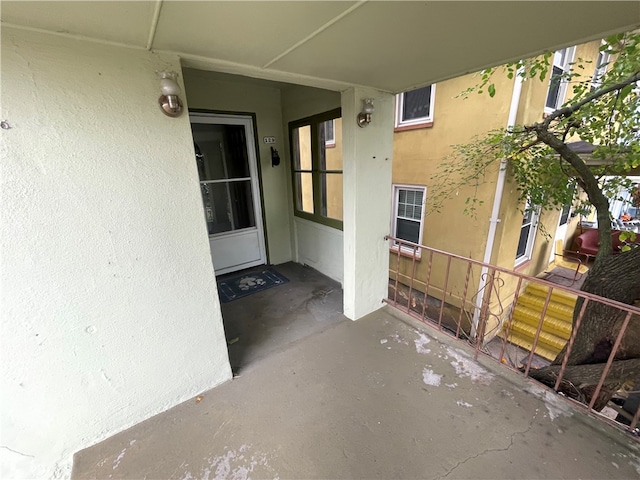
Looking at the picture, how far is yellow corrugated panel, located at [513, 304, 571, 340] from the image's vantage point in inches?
183

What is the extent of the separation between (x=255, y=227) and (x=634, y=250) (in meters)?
3.92

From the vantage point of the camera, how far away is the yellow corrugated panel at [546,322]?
4660 mm

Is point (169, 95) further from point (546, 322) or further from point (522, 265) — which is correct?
point (546, 322)

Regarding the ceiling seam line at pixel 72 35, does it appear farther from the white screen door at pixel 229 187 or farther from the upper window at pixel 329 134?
the upper window at pixel 329 134

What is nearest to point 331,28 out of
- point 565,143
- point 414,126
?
point 565,143

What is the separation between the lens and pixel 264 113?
3.28 meters

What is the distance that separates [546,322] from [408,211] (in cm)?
326

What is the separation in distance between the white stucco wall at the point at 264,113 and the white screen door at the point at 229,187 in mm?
108

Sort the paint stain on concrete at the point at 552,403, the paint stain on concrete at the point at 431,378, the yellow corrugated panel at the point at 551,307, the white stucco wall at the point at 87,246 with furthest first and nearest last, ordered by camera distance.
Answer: the yellow corrugated panel at the point at 551,307, the paint stain on concrete at the point at 431,378, the paint stain on concrete at the point at 552,403, the white stucco wall at the point at 87,246

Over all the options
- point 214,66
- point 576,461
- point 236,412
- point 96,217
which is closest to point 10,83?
point 96,217

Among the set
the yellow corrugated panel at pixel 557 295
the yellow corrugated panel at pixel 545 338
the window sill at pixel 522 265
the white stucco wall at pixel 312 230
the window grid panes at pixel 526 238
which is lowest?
the yellow corrugated panel at pixel 545 338

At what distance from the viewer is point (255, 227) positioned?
11.9ft

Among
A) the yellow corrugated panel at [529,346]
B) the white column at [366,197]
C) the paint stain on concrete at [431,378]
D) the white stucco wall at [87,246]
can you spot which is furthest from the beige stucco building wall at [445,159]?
the white stucco wall at [87,246]

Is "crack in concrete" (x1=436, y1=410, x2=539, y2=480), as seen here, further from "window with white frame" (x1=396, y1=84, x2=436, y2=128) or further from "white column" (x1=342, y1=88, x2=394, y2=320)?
"window with white frame" (x1=396, y1=84, x2=436, y2=128)
